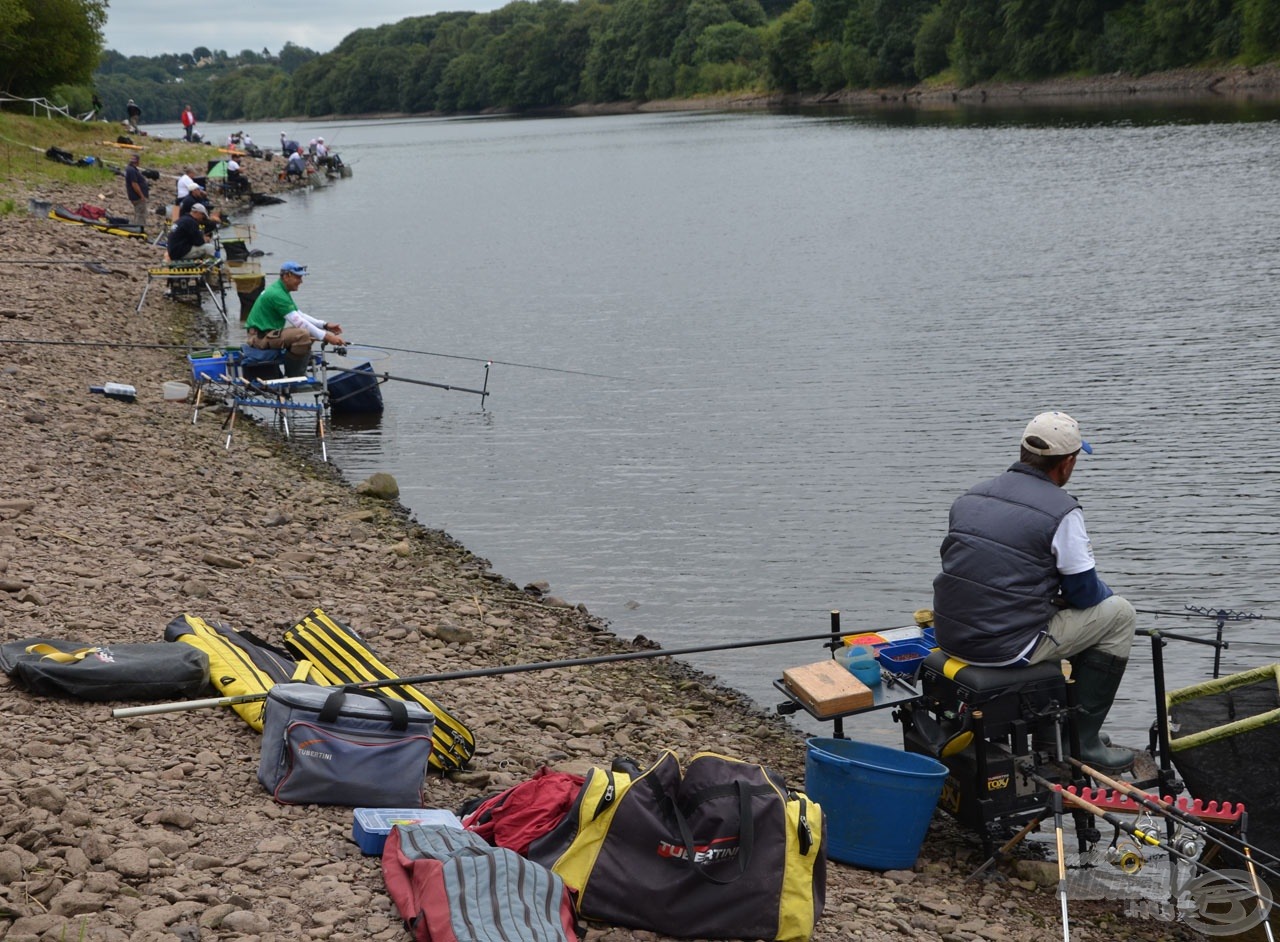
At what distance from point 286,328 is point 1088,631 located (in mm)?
11355

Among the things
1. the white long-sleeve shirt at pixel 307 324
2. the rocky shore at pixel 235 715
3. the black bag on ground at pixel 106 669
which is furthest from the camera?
the white long-sleeve shirt at pixel 307 324

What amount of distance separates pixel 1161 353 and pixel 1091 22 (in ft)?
236

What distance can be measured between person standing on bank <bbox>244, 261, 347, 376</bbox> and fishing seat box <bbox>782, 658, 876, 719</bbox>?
9.64 m

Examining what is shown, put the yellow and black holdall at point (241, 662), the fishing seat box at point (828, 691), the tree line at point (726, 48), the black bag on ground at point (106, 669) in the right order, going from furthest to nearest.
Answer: the tree line at point (726, 48) → the yellow and black holdall at point (241, 662) → the fishing seat box at point (828, 691) → the black bag on ground at point (106, 669)

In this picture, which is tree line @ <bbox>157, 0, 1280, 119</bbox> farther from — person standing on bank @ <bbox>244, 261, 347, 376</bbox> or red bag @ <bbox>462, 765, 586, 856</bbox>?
red bag @ <bbox>462, 765, 586, 856</bbox>

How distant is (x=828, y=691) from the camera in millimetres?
6672

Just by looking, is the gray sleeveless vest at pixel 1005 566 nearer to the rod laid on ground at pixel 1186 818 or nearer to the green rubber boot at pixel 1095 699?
the green rubber boot at pixel 1095 699

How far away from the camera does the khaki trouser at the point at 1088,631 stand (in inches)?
247

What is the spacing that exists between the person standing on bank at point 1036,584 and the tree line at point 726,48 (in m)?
46.1

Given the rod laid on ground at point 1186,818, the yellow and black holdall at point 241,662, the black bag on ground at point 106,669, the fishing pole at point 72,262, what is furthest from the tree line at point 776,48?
the black bag on ground at point 106,669

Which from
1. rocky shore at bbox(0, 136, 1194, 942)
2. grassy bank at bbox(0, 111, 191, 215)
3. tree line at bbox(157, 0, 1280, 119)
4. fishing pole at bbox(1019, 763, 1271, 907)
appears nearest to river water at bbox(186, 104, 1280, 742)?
rocky shore at bbox(0, 136, 1194, 942)

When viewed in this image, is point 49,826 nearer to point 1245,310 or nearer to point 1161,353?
point 1161,353

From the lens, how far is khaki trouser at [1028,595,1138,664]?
6262 millimetres

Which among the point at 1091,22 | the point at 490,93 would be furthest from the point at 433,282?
the point at 490,93
